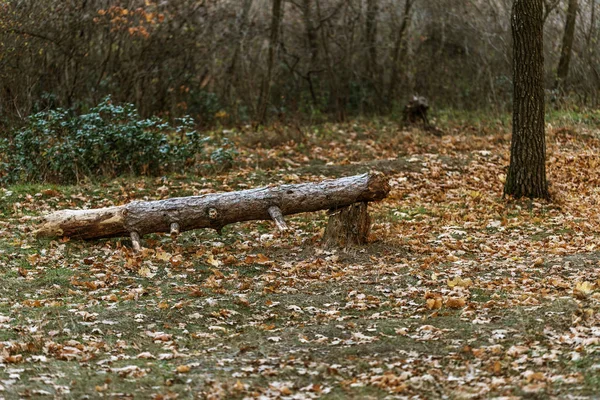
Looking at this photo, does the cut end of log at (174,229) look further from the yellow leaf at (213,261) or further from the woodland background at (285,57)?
the woodland background at (285,57)

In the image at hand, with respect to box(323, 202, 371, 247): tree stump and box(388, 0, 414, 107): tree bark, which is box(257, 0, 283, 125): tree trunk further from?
box(323, 202, 371, 247): tree stump

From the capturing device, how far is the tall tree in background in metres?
12.1

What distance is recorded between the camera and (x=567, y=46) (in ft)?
65.6

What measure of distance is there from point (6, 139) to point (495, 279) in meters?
9.45

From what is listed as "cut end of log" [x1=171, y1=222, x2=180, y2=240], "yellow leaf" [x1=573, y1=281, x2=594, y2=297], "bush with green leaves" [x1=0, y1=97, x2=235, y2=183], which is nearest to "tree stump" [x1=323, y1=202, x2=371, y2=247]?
"cut end of log" [x1=171, y1=222, x2=180, y2=240]

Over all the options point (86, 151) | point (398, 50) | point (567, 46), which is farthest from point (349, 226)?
point (567, 46)

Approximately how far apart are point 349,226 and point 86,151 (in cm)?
555

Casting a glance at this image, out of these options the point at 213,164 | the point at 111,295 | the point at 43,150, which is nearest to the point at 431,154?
the point at 213,164

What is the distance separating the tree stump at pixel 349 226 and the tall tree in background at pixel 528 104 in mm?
3515

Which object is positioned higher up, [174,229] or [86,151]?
[86,151]

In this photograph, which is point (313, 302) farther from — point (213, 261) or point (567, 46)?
point (567, 46)

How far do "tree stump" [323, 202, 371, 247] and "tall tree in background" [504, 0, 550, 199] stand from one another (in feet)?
11.5

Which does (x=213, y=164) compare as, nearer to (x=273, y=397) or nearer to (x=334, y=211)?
(x=334, y=211)

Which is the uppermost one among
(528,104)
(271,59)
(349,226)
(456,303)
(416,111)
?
(271,59)
